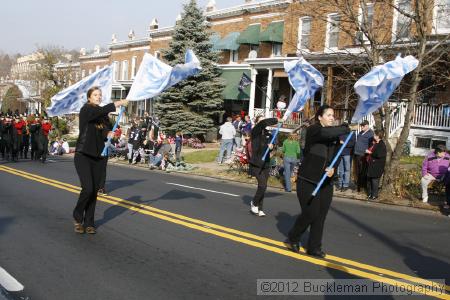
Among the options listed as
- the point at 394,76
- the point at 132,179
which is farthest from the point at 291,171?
the point at 394,76

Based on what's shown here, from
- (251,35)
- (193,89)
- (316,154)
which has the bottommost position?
(316,154)

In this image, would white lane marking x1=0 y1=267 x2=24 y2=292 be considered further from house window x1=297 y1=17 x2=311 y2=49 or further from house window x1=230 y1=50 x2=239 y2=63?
house window x1=230 y1=50 x2=239 y2=63

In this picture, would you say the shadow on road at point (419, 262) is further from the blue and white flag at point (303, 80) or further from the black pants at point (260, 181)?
the blue and white flag at point (303, 80)

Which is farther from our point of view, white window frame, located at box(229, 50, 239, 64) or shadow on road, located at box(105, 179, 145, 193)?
white window frame, located at box(229, 50, 239, 64)

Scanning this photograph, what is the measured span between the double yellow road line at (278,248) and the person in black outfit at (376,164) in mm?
6235

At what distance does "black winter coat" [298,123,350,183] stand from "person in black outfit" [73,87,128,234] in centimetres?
280

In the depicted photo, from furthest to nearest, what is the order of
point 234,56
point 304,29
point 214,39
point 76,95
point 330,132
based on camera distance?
point 214,39 < point 234,56 < point 304,29 < point 76,95 < point 330,132

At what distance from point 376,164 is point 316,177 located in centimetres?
731

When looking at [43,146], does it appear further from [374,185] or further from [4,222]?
[374,185]

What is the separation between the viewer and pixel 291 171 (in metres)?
15.4

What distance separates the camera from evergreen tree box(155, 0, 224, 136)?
30.9 m

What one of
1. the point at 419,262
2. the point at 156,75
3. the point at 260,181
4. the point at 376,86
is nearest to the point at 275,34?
the point at 156,75

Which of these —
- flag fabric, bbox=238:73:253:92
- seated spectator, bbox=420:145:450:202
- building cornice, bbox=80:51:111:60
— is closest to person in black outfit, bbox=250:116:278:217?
seated spectator, bbox=420:145:450:202

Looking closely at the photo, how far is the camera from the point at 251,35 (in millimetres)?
31062
